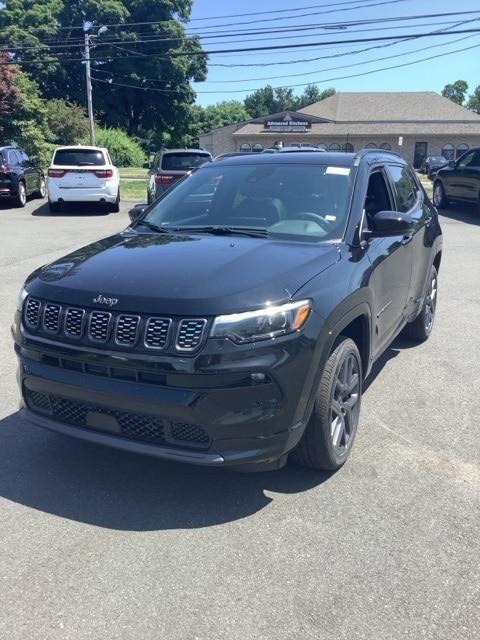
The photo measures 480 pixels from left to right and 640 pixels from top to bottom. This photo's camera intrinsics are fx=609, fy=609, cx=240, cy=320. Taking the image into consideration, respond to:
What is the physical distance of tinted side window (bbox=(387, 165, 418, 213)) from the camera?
200 inches

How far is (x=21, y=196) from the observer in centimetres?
1731

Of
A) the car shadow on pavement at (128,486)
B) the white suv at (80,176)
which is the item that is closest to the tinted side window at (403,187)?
the car shadow on pavement at (128,486)

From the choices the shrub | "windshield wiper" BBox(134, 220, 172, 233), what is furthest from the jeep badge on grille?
the shrub

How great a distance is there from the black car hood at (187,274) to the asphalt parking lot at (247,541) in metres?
1.11

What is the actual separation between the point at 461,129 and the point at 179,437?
5077 centimetres

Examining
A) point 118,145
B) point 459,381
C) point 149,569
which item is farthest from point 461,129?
point 149,569

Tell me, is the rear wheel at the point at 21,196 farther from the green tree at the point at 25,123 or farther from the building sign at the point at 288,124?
the building sign at the point at 288,124

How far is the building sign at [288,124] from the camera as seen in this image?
159ft

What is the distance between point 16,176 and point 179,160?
4.66 m

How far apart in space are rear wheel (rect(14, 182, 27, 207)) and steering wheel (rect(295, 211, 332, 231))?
48.8 ft

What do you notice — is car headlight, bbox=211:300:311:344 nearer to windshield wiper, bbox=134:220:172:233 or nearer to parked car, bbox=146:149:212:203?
windshield wiper, bbox=134:220:172:233

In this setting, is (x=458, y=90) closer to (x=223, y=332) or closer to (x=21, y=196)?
(x=21, y=196)

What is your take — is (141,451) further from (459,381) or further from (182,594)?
(459,381)

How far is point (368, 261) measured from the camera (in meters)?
3.93
